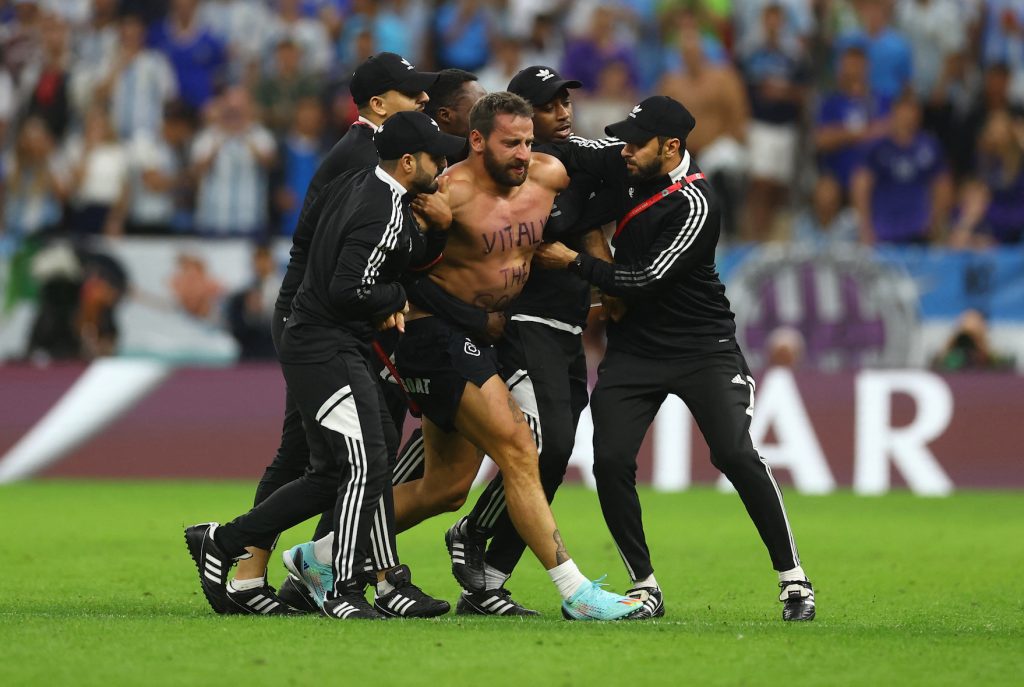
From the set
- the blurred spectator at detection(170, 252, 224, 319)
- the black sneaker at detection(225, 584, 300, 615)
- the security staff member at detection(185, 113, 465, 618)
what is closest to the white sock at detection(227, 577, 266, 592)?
the black sneaker at detection(225, 584, 300, 615)

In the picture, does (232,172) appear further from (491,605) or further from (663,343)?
(491,605)

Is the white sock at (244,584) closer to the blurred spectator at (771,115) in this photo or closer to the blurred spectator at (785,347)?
the blurred spectator at (785,347)

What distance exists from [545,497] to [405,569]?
79 cm

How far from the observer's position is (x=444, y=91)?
29.6 ft

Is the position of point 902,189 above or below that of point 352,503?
above

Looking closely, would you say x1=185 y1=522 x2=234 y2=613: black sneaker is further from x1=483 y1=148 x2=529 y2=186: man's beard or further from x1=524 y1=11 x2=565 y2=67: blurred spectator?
x1=524 y1=11 x2=565 y2=67: blurred spectator

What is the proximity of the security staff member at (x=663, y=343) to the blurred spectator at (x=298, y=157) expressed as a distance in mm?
9465

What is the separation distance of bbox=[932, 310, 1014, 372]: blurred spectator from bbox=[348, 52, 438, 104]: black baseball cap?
9073mm

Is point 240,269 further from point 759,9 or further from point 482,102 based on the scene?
point 482,102

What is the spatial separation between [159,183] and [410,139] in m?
10.6

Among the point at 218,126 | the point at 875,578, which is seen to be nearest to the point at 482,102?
the point at 875,578

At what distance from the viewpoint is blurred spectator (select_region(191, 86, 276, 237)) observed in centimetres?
1753

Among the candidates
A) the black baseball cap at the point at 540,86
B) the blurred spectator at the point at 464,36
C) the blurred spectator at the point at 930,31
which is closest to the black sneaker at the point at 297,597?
the black baseball cap at the point at 540,86

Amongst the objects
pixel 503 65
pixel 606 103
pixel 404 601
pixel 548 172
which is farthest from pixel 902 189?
pixel 404 601
